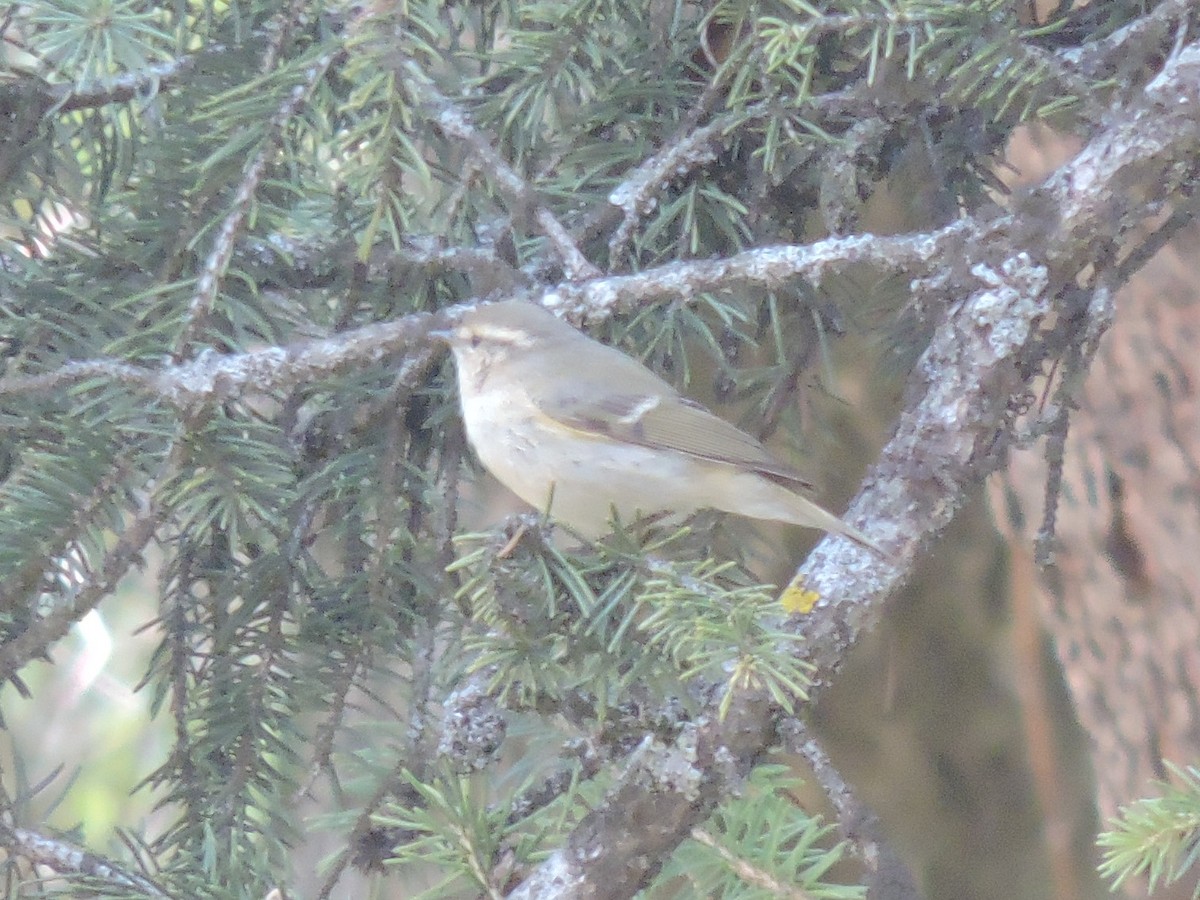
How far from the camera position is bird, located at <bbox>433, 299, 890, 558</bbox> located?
172 centimetres

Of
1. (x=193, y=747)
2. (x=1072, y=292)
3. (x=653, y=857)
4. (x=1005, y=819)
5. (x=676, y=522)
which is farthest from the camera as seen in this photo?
(x=1005, y=819)

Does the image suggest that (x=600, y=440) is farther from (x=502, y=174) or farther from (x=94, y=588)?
(x=94, y=588)

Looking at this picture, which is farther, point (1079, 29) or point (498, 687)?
point (1079, 29)

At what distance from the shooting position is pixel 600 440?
1943 millimetres

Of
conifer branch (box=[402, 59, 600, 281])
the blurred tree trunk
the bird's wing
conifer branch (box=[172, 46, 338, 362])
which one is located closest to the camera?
conifer branch (box=[172, 46, 338, 362])

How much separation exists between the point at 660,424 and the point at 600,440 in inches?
4.1

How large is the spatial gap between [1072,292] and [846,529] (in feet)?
1.49

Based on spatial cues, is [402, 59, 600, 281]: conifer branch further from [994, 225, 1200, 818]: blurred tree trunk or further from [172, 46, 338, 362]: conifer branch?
[994, 225, 1200, 818]: blurred tree trunk

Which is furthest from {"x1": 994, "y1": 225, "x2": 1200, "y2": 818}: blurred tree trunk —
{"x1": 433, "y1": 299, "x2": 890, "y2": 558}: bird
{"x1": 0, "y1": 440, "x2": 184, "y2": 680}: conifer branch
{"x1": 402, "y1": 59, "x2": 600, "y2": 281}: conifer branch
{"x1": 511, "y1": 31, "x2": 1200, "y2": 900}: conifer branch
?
{"x1": 0, "y1": 440, "x2": 184, "y2": 680}: conifer branch

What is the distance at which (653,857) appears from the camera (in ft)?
3.34

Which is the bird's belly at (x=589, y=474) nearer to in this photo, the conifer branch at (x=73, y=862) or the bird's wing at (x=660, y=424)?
the bird's wing at (x=660, y=424)

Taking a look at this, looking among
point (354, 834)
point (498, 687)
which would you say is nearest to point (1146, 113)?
point (498, 687)

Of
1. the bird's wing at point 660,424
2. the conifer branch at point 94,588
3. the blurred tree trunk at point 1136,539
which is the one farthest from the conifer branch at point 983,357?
the blurred tree trunk at point 1136,539

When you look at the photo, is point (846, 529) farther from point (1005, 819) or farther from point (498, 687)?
point (1005, 819)
